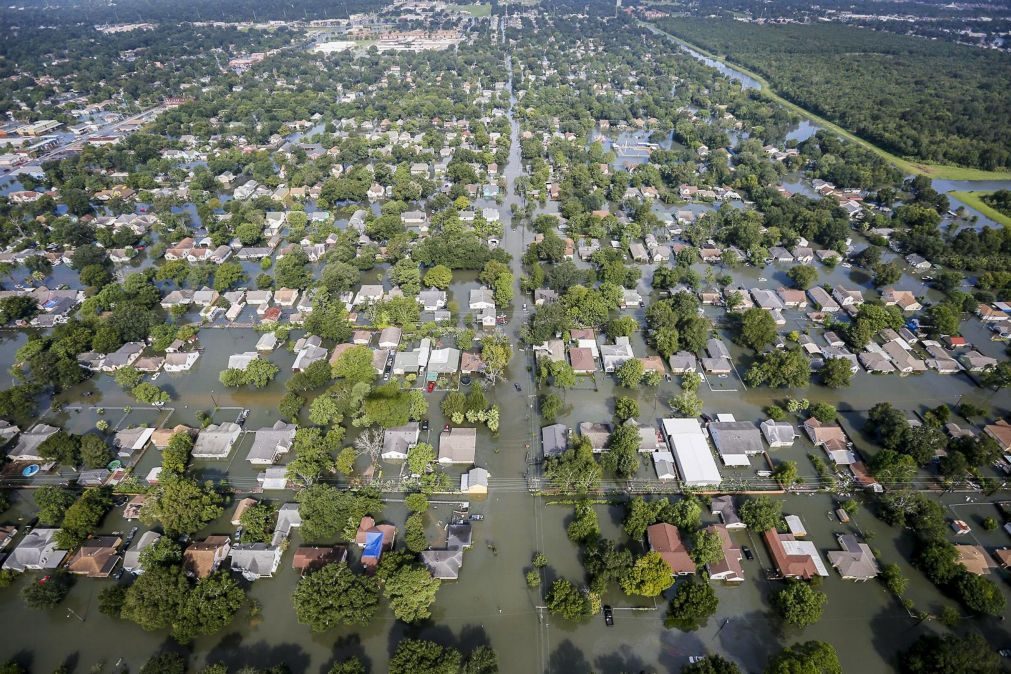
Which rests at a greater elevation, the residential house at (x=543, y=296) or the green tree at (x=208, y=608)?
the residential house at (x=543, y=296)

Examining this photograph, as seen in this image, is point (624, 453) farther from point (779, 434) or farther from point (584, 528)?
point (779, 434)

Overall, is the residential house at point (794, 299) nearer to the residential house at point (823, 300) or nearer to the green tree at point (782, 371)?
the residential house at point (823, 300)

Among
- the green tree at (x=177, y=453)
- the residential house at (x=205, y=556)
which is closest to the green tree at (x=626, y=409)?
the residential house at (x=205, y=556)

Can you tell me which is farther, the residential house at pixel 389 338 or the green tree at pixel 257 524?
the residential house at pixel 389 338

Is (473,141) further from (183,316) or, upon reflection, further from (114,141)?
(114,141)

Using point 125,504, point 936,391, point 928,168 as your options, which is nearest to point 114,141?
point 125,504

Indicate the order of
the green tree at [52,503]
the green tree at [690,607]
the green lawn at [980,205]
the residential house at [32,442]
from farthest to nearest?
the green lawn at [980,205] < the residential house at [32,442] < the green tree at [52,503] < the green tree at [690,607]

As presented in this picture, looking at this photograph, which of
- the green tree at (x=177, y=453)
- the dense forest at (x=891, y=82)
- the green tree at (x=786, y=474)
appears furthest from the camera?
the dense forest at (x=891, y=82)
